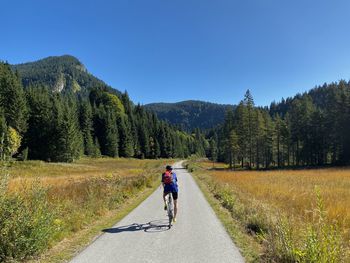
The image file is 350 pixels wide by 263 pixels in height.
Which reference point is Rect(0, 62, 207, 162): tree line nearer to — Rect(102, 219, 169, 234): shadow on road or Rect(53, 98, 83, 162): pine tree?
Rect(53, 98, 83, 162): pine tree

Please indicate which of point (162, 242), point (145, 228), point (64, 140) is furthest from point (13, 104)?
point (162, 242)

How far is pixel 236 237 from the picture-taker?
9.61 m

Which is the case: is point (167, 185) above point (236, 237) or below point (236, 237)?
above

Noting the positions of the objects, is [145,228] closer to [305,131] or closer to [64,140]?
[64,140]

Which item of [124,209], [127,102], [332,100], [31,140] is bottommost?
[124,209]

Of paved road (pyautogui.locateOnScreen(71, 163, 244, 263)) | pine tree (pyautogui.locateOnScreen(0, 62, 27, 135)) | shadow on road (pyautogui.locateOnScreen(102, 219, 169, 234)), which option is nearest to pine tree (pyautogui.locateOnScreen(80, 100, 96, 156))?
pine tree (pyautogui.locateOnScreen(0, 62, 27, 135))

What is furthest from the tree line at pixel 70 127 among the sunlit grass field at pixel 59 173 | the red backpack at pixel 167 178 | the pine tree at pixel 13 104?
the red backpack at pixel 167 178

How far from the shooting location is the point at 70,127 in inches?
2697

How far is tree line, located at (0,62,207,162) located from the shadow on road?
2537cm

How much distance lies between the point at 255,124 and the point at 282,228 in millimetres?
63495

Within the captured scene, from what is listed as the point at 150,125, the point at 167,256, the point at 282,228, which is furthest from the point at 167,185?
the point at 150,125

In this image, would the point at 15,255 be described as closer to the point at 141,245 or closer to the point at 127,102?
the point at 141,245

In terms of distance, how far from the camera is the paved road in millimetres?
7527

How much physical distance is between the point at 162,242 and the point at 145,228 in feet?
6.97
